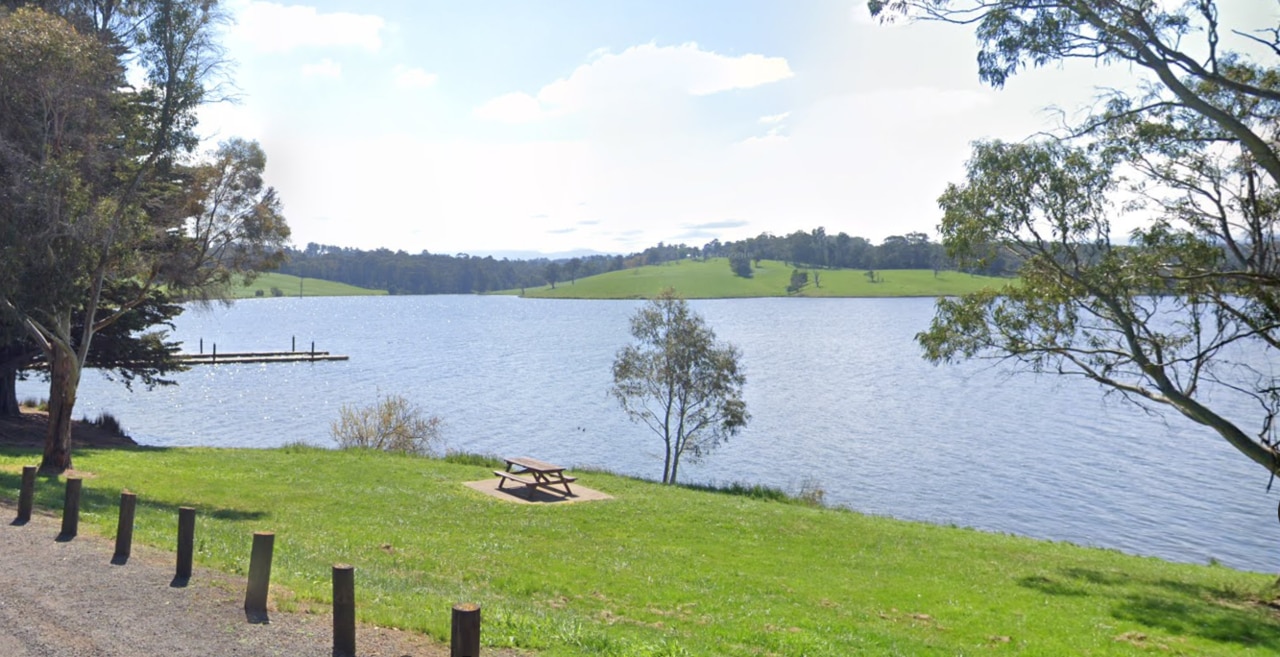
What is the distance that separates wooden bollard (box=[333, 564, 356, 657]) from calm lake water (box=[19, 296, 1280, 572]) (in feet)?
57.9

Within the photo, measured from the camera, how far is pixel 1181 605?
1495 centimetres

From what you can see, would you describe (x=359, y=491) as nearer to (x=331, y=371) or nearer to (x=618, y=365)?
(x=618, y=365)

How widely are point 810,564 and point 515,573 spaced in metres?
5.68

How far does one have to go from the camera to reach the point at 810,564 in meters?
15.7

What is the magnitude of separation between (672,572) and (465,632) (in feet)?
25.5

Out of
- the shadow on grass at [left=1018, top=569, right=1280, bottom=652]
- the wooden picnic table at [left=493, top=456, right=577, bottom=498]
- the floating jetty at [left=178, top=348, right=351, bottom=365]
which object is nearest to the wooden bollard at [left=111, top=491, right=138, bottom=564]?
the wooden picnic table at [left=493, top=456, right=577, bottom=498]

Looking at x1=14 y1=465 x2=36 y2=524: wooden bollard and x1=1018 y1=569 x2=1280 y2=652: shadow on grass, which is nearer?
x1=14 y1=465 x2=36 y2=524: wooden bollard

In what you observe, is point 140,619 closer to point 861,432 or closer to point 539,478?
point 539,478

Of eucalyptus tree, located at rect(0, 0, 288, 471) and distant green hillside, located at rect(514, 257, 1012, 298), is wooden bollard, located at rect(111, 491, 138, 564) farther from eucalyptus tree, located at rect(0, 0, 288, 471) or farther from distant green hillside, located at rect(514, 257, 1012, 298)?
distant green hillside, located at rect(514, 257, 1012, 298)

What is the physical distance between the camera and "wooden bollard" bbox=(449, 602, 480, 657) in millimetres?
6488

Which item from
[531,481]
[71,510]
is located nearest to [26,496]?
[71,510]

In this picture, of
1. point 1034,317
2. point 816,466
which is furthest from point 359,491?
point 816,466

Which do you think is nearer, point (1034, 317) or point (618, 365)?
point (1034, 317)

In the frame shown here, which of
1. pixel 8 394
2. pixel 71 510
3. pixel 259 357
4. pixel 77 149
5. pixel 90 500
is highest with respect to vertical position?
pixel 77 149
